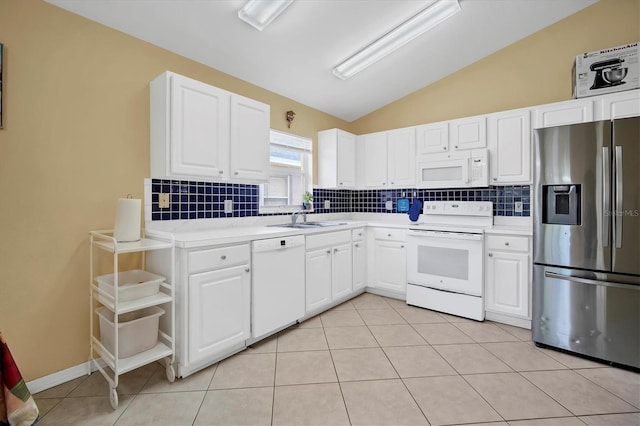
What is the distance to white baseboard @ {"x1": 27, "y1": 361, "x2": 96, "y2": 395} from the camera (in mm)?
1882

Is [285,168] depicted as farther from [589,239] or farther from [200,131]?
[589,239]

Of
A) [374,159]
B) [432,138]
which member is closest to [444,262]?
[432,138]

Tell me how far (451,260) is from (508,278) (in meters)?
0.52

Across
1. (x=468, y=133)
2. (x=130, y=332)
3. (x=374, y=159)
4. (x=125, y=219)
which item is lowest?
(x=130, y=332)

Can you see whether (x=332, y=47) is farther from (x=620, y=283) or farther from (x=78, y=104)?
(x=620, y=283)

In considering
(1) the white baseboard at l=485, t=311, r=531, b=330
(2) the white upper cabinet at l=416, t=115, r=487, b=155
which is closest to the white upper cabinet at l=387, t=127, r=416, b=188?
(2) the white upper cabinet at l=416, t=115, r=487, b=155

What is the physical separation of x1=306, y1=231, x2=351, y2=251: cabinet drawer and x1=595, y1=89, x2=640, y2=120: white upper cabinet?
2.55 metres

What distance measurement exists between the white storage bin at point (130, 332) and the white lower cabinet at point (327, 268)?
1345 millimetres

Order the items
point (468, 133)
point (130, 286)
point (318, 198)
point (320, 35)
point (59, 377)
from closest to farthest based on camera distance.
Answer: point (130, 286)
point (59, 377)
point (320, 35)
point (468, 133)
point (318, 198)

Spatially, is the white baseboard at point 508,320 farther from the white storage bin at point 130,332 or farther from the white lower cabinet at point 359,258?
the white storage bin at point 130,332

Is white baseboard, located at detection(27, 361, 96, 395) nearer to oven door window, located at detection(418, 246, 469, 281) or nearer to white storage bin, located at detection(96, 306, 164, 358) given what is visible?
white storage bin, located at detection(96, 306, 164, 358)

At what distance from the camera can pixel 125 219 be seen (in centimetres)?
196

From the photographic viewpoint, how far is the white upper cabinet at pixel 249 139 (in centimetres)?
260

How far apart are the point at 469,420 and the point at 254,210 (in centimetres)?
249
